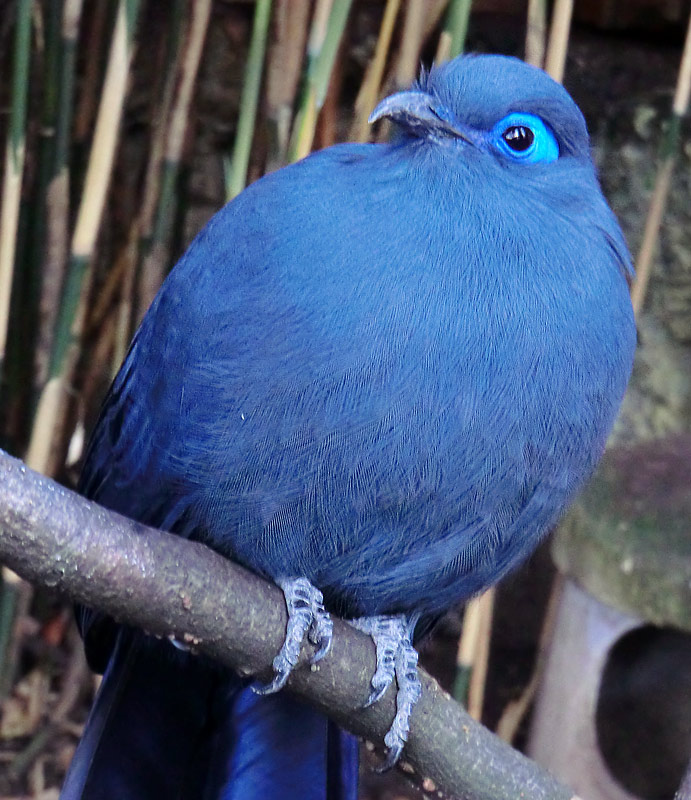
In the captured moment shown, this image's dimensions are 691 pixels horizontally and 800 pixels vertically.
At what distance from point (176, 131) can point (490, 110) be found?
38.3 inches

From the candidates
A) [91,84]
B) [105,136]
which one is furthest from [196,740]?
[91,84]

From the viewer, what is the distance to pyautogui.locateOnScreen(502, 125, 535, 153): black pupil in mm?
1484

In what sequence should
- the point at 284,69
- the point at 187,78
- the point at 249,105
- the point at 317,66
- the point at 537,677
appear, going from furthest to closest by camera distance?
the point at 537,677, the point at 187,78, the point at 284,69, the point at 249,105, the point at 317,66

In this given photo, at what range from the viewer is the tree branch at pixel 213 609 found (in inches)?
41.4

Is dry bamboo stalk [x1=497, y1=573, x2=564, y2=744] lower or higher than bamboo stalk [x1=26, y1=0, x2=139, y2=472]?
lower

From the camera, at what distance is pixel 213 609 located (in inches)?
46.6

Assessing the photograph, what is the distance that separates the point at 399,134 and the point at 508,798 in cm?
86

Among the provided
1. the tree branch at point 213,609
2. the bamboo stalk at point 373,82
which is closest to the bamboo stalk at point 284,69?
the bamboo stalk at point 373,82

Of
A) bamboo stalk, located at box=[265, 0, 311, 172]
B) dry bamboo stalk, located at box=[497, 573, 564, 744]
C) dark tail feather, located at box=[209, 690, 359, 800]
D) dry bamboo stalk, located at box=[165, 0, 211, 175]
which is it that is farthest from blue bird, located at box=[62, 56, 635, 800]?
dry bamboo stalk, located at box=[497, 573, 564, 744]

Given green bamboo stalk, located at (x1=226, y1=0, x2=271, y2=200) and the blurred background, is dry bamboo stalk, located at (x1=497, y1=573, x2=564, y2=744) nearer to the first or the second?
the blurred background

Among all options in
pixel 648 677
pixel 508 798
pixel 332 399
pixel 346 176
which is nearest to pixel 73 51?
pixel 346 176

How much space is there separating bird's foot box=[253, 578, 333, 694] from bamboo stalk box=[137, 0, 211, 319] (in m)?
1.08

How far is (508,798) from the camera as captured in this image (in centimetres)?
139

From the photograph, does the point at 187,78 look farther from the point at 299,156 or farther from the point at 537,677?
the point at 537,677
